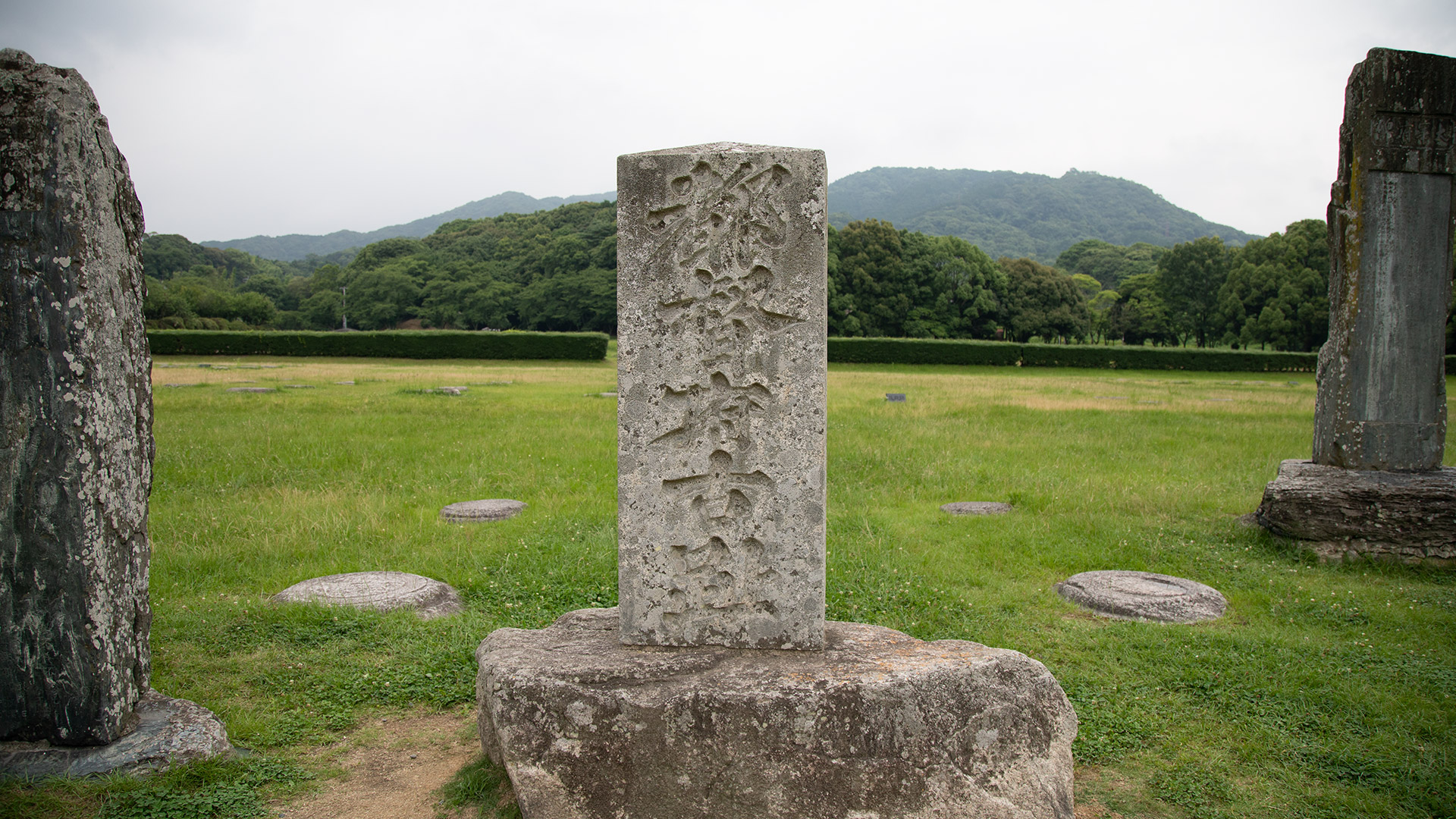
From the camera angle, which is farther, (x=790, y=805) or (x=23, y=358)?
(x=23, y=358)

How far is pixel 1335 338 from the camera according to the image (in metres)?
6.85

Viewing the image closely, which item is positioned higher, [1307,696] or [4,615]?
[4,615]

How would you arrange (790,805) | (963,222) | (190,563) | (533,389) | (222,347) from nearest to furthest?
(790,805) → (190,563) → (533,389) → (222,347) → (963,222)

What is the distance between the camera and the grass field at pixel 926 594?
3.39 meters

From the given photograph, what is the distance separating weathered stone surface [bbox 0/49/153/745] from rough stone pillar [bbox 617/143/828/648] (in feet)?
6.35

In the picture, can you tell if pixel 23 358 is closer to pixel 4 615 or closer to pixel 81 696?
pixel 4 615

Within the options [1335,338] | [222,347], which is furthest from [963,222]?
[1335,338]

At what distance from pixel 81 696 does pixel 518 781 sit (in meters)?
1.73

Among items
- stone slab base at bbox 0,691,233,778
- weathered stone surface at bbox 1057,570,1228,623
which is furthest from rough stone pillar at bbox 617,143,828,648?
weathered stone surface at bbox 1057,570,1228,623

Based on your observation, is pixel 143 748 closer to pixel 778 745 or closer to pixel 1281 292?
pixel 778 745

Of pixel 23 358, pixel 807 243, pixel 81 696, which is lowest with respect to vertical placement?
pixel 81 696

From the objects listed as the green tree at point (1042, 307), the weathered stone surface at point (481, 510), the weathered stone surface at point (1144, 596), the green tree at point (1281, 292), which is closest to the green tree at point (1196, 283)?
the green tree at point (1281, 292)

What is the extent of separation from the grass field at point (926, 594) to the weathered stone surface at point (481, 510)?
0.17m

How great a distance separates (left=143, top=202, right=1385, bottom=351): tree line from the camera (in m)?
45.3
